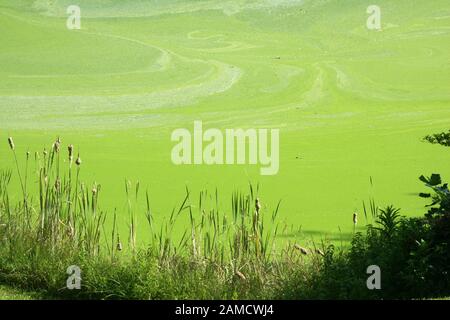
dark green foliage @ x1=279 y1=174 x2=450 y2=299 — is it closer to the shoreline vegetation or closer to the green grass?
the shoreline vegetation

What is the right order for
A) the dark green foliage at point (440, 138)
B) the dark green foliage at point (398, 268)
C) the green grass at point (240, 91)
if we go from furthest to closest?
1. the dark green foliage at point (440, 138)
2. the green grass at point (240, 91)
3. the dark green foliage at point (398, 268)

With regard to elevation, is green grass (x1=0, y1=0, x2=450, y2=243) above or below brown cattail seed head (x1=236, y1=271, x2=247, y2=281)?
above

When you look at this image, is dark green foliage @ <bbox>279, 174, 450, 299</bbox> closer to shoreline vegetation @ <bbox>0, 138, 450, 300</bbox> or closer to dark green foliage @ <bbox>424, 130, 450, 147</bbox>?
shoreline vegetation @ <bbox>0, 138, 450, 300</bbox>

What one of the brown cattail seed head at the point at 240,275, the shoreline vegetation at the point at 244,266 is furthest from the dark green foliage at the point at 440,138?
the brown cattail seed head at the point at 240,275

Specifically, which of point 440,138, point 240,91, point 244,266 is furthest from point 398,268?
point 240,91

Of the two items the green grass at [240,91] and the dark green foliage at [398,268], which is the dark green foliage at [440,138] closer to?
the green grass at [240,91]

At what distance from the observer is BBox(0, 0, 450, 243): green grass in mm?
5941

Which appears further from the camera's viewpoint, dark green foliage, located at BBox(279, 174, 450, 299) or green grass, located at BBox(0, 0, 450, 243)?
green grass, located at BBox(0, 0, 450, 243)

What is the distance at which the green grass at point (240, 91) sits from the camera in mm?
5941

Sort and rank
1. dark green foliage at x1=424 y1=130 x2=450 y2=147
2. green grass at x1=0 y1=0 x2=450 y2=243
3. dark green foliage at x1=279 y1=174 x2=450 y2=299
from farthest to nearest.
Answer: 1. dark green foliage at x1=424 y1=130 x2=450 y2=147
2. green grass at x1=0 y1=0 x2=450 y2=243
3. dark green foliage at x1=279 y1=174 x2=450 y2=299

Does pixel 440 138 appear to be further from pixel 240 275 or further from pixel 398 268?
pixel 240 275

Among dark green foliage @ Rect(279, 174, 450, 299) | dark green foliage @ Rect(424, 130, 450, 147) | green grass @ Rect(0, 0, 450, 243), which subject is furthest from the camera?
dark green foliage @ Rect(424, 130, 450, 147)

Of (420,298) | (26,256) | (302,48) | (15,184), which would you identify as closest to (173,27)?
(302,48)

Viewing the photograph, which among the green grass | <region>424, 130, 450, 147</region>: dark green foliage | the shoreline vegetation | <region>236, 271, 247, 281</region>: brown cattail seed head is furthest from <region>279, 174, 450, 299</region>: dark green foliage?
<region>424, 130, 450, 147</region>: dark green foliage
